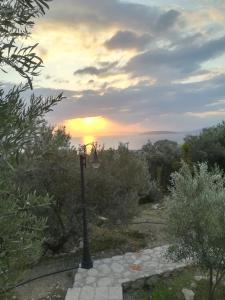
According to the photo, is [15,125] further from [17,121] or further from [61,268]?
[61,268]

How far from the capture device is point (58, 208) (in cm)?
1234

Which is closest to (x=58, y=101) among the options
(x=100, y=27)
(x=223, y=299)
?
(x=100, y=27)

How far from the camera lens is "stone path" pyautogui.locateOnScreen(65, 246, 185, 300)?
9.24m

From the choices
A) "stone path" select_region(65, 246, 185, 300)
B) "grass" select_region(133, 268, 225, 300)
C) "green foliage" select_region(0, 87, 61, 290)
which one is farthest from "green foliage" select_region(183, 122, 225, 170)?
"green foliage" select_region(0, 87, 61, 290)

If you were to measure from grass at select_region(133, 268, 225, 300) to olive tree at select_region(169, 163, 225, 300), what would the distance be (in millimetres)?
1312

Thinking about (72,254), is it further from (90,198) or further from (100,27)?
(100,27)

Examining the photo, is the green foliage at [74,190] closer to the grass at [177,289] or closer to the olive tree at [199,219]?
the grass at [177,289]

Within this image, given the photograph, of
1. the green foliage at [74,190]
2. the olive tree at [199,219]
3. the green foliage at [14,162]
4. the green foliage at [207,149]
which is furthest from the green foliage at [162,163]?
the green foliage at [14,162]

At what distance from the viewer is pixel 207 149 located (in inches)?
870

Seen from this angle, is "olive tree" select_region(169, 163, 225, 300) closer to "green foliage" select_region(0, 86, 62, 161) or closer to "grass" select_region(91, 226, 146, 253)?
"grass" select_region(91, 226, 146, 253)

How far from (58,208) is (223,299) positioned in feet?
18.7

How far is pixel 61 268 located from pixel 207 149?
44.1 feet

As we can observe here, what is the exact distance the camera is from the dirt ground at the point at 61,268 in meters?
9.53

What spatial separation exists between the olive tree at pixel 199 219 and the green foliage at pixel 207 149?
1352cm
